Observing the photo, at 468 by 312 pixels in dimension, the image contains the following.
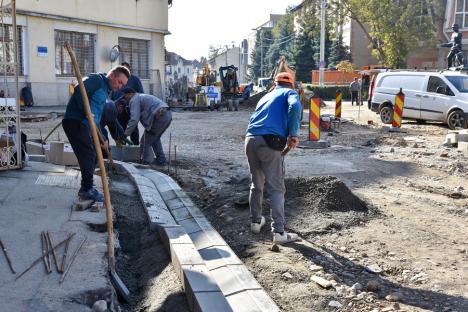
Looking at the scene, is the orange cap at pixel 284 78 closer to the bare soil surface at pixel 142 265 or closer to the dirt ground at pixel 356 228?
the dirt ground at pixel 356 228

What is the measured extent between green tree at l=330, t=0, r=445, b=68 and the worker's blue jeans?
35581 mm

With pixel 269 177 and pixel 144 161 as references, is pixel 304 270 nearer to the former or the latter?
pixel 269 177

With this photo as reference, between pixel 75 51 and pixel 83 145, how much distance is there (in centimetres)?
2328

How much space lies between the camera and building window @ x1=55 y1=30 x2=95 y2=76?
89.9 feet

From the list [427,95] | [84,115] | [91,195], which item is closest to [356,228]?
[91,195]

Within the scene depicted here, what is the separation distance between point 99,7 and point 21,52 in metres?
5.15

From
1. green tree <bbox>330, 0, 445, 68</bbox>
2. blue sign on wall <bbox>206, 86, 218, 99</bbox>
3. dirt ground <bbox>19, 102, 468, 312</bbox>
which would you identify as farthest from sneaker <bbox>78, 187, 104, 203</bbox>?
green tree <bbox>330, 0, 445, 68</bbox>

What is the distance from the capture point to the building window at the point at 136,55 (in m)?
31.4

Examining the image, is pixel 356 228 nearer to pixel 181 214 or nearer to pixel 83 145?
pixel 181 214

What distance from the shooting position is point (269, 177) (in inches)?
230

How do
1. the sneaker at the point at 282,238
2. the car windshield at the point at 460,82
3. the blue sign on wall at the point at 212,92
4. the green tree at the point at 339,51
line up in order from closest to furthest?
the sneaker at the point at 282,238
the car windshield at the point at 460,82
the blue sign on wall at the point at 212,92
the green tree at the point at 339,51

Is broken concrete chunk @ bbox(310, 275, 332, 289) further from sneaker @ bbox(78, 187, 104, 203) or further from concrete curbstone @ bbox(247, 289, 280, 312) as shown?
Result: sneaker @ bbox(78, 187, 104, 203)

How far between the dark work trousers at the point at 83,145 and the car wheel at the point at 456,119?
14.3 metres

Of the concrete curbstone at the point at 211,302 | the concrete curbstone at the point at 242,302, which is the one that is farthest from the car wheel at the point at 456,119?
the concrete curbstone at the point at 211,302
